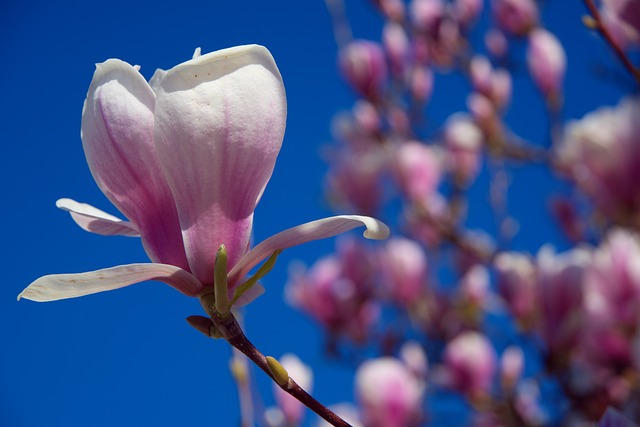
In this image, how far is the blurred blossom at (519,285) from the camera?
163cm

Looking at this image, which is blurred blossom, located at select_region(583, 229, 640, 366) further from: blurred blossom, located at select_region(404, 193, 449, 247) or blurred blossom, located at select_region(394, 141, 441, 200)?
blurred blossom, located at select_region(394, 141, 441, 200)

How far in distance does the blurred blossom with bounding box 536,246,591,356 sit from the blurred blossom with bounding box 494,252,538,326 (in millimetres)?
218

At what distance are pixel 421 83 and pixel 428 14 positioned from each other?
0.28 meters

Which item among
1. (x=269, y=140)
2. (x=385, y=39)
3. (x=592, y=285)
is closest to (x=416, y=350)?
(x=592, y=285)

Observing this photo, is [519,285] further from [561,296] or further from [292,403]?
[292,403]

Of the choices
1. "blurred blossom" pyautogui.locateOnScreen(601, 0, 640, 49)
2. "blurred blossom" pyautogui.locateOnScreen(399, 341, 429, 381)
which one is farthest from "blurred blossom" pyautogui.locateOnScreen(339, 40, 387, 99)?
"blurred blossom" pyautogui.locateOnScreen(601, 0, 640, 49)

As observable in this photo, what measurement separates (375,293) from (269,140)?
6.32 ft

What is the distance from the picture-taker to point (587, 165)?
1328mm

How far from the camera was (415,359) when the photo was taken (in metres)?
1.89

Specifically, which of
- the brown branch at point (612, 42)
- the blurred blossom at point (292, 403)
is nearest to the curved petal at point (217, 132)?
the brown branch at point (612, 42)

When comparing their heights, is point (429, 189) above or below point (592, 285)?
above

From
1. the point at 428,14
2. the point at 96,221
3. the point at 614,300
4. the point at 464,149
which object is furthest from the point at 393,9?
the point at 96,221

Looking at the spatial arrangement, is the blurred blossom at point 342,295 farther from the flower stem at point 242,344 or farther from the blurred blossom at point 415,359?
the flower stem at point 242,344

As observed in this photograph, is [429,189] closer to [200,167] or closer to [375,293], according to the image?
[375,293]
